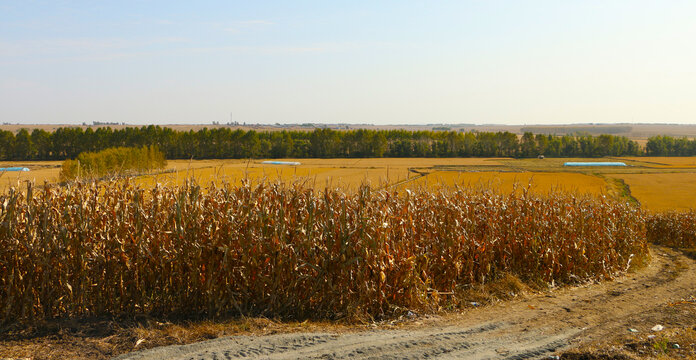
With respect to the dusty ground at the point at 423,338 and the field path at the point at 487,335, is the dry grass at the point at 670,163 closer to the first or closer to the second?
the field path at the point at 487,335

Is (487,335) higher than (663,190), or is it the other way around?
(487,335)

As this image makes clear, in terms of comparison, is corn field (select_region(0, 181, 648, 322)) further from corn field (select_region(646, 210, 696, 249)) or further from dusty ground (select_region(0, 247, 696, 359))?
corn field (select_region(646, 210, 696, 249))

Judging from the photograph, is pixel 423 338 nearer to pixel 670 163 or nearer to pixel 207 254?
pixel 207 254

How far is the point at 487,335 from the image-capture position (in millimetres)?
6418

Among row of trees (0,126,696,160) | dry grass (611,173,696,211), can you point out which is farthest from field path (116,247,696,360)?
row of trees (0,126,696,160)

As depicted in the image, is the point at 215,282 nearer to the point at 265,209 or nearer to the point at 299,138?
the point at 265,209

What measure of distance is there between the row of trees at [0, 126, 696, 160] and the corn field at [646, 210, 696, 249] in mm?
71547

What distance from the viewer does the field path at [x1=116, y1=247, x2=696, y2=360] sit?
5492 mm

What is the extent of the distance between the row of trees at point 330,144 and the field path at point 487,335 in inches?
3202

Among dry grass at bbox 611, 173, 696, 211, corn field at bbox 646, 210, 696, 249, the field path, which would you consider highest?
the field path

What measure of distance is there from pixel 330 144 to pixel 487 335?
92477 millimetres

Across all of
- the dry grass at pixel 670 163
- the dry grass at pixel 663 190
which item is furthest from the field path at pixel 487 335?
the dry grass at pixel 670 163

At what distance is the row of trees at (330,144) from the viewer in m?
84.6

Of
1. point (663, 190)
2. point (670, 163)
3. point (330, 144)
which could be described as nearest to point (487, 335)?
point (663, 190)
